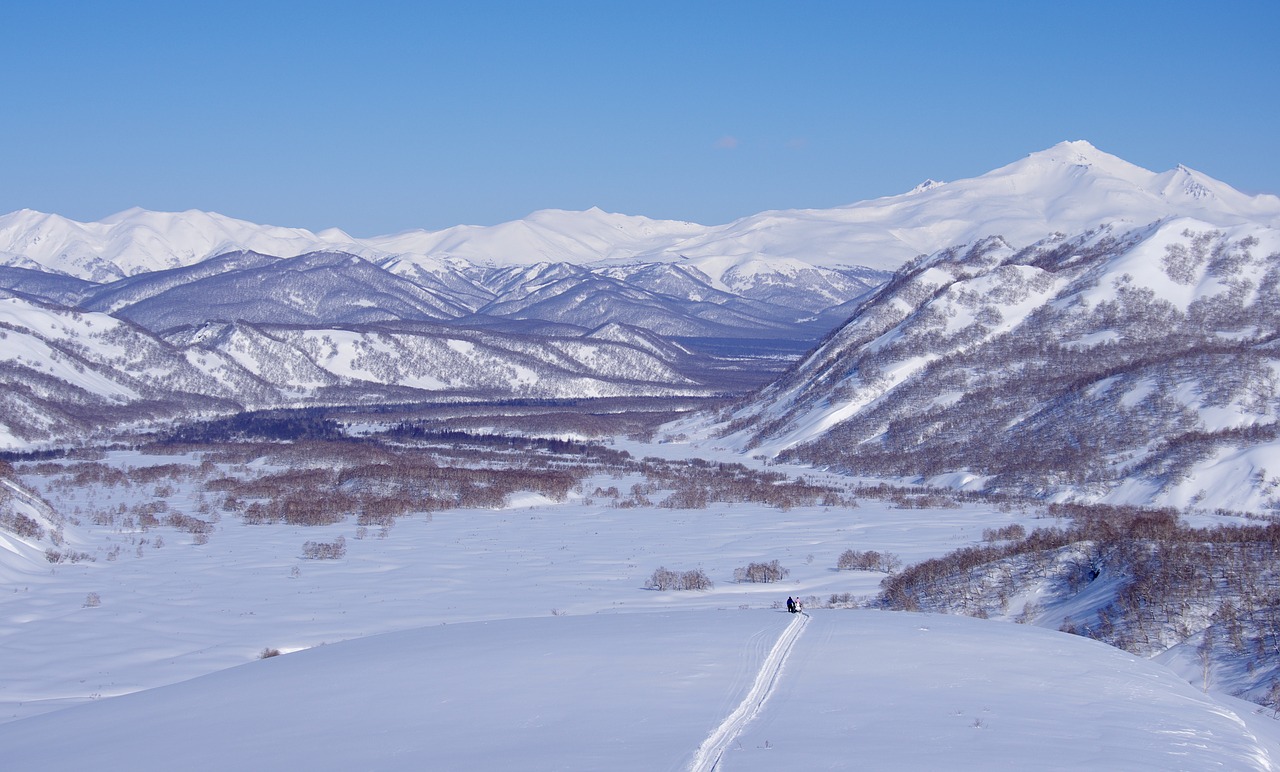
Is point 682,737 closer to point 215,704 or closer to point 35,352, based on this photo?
point 215,704

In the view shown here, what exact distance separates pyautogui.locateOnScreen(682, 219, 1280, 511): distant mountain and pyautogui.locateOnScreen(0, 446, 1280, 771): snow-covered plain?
4594 centimetres

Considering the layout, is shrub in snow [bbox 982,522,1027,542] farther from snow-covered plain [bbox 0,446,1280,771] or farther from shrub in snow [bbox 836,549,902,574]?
snow-covered plain [bbox 0,446,1280,771]

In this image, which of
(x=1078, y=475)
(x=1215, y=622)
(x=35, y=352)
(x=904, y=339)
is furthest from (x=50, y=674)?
(x=35, y=352)

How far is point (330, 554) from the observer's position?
6725cm

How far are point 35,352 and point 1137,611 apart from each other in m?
185

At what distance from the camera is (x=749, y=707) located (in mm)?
23734

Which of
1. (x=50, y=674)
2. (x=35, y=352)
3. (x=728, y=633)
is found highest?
(x=35, y=352)

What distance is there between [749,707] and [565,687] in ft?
14.3

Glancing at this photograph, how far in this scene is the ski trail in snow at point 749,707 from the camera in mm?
19875

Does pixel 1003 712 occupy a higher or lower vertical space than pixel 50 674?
higher

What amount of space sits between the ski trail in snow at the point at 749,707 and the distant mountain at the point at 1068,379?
61.7 meters

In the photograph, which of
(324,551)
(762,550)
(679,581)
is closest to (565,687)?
(679,581)

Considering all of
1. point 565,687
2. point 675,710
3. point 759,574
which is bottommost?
point 759,574

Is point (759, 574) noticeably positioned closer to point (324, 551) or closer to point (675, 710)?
point (324, 551)
